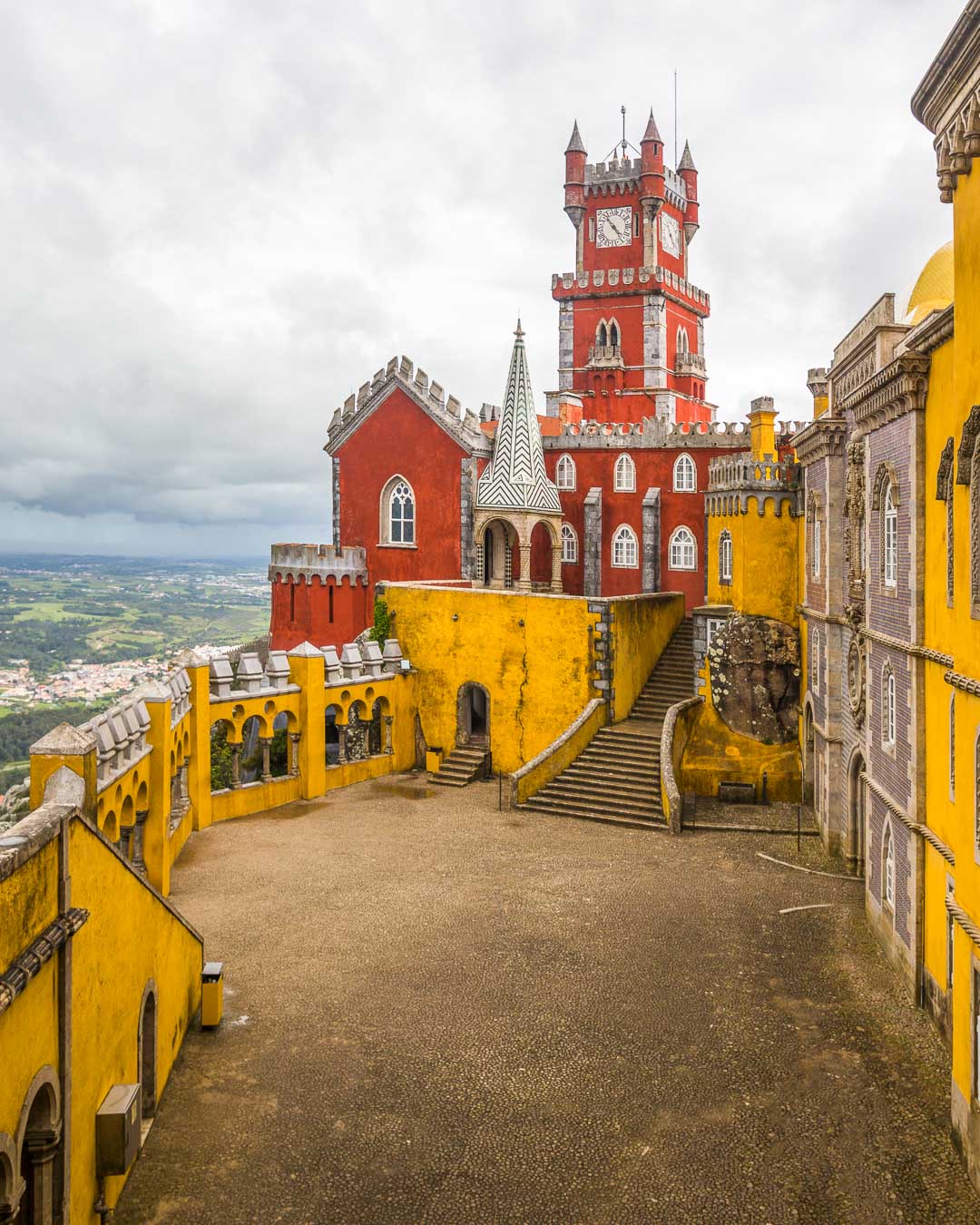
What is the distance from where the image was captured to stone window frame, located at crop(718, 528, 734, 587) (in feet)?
84.7

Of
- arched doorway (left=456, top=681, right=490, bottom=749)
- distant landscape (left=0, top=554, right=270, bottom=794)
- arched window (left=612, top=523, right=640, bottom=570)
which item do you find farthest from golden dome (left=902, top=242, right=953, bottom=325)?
arched window (left=612, top=523, right=640, bottom=570)

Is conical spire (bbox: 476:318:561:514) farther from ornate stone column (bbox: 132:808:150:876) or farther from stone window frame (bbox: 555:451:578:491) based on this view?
ornate stone column (bbox: 132:808:150:876)

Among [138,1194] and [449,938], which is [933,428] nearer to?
[449,938]

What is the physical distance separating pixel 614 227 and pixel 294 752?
101 feet

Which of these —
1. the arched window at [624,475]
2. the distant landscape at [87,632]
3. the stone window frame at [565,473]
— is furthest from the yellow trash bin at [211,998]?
the stone window frame at [565,473]

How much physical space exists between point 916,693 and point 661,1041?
17.8ft

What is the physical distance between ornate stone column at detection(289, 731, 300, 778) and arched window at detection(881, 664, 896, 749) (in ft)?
44.3

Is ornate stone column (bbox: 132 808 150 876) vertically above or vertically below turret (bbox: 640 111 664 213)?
below

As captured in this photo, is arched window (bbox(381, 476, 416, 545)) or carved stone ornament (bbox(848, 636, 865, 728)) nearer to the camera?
carved stone ornament (bbox(848, 636, 865, 728))

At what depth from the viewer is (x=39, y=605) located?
68812 mm

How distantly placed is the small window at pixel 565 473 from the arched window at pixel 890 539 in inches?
809

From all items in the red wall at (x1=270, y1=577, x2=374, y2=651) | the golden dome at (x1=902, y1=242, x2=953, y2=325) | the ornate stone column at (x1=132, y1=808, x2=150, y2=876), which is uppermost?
the golden dome at (x1=902, y1=242, x2=953, y2=325)

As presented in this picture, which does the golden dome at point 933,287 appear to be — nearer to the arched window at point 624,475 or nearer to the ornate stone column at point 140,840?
the ornate stone column at point 140,840

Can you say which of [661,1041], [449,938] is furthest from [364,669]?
[661,1041]
